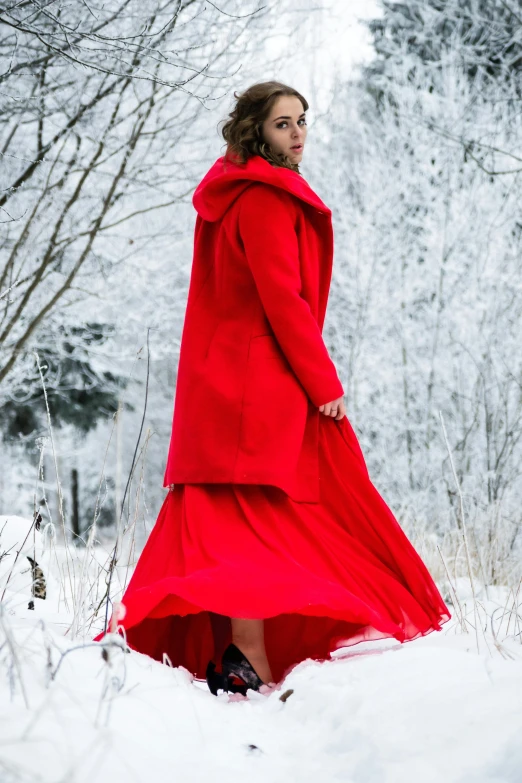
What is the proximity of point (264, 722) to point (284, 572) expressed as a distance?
379mm

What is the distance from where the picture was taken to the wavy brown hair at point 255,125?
7.45ft

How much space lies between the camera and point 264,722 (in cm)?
168

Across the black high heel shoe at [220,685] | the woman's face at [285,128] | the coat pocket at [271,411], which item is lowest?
the black high heel shoe at [220,685]

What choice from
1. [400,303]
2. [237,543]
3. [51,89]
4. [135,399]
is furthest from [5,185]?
[135,399]

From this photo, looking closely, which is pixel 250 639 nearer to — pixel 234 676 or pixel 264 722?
pixel 234 676

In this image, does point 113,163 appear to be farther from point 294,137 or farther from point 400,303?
point 400,303

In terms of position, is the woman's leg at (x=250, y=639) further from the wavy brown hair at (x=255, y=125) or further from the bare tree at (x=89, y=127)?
the bare tree at (x=89, y=127)

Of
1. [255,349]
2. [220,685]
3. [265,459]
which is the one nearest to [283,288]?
[255,349]

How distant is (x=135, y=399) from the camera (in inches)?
465

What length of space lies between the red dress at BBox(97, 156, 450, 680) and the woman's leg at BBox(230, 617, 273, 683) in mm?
77

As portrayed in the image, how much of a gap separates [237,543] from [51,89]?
3005mm

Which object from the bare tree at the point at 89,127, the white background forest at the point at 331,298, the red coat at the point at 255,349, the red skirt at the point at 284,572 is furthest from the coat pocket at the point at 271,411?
the bare tree at the point at 89,127

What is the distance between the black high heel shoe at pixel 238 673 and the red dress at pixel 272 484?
0.13m

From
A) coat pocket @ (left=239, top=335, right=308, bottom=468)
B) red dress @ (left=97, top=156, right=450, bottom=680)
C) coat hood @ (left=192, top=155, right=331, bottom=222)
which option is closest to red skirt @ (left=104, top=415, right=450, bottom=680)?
red dress @ (left=97, top=156, right=450, bottom=680)
